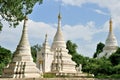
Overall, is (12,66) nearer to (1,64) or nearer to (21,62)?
(21,62)

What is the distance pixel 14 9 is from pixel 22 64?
15.6 metres

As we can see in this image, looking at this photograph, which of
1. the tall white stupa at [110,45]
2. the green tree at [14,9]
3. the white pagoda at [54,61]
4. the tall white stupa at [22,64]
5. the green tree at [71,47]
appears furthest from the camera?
the green tree at [71,47]

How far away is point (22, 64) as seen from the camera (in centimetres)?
3662

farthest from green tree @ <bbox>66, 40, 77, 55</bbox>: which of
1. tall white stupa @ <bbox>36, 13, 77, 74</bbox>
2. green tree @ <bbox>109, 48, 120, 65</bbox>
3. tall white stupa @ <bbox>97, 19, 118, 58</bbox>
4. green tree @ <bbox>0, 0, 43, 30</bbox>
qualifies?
green tree @ <bbox>0, 0, 43, 30</bbox>

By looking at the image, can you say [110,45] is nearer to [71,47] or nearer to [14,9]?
[71,47]

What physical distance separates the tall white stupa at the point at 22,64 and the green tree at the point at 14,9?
1381cm

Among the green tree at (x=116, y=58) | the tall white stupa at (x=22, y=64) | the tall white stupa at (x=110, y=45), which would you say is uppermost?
the tall white stupa at (x=110, y=45)

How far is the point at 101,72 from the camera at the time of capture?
48469 millimetres

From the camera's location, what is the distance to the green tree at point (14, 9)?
21.5m

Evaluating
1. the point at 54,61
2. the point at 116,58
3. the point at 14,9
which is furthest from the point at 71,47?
the point at 14,9

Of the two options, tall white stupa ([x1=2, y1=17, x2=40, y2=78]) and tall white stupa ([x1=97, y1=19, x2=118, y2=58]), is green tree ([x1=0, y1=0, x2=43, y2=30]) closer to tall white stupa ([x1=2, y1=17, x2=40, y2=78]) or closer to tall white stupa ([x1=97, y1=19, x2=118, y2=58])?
tall white stupa ([x1=2, y1=17, x2=40, y2=78])

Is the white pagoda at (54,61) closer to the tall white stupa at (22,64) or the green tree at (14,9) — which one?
the tall white stupa at (22,64)

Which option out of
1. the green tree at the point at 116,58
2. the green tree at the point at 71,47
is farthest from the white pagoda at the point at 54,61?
the green tree at the point at 71,47

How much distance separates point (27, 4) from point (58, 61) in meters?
24.7
